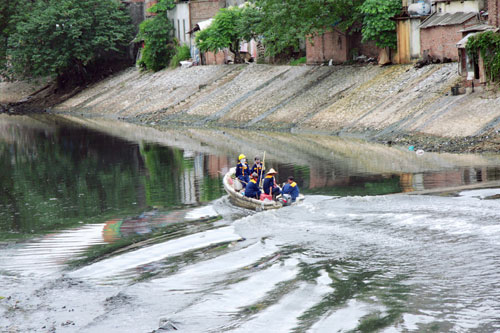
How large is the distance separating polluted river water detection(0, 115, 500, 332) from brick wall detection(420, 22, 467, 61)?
503 inches

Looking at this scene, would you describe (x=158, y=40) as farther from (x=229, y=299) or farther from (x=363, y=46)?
(x=229, y=299)

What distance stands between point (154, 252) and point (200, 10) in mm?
59390

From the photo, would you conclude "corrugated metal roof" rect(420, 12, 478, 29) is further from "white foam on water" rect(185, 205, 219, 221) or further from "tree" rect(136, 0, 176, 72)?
"tree" rect(136, 0, 176, 72)

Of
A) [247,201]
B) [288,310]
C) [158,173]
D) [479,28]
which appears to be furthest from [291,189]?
[479,28]

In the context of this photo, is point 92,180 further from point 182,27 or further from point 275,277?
point 182,27

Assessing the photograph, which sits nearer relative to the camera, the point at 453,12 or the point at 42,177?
the point at 42,177

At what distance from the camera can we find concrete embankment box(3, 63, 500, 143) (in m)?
37.5

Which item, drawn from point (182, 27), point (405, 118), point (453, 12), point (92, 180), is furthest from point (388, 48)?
point (182, 27)

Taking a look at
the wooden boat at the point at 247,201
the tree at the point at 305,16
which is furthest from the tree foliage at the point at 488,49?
the wooden boat at the point at 247,201

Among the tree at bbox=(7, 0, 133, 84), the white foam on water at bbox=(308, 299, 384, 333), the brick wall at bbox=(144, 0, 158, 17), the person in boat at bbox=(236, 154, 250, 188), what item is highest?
the brick wall at bbox=(144, 0, 158, 17)

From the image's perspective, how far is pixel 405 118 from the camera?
39781 millimetres

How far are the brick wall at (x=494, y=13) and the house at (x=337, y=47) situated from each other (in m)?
13.1

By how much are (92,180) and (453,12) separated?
78.8 ft

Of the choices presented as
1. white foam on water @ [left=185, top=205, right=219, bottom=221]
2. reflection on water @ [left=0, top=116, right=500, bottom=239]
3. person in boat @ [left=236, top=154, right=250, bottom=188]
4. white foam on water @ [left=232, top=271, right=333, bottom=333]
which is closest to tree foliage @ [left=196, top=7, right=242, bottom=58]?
reflection on water @ [left=0, top=116, right=500, bottom=239]
